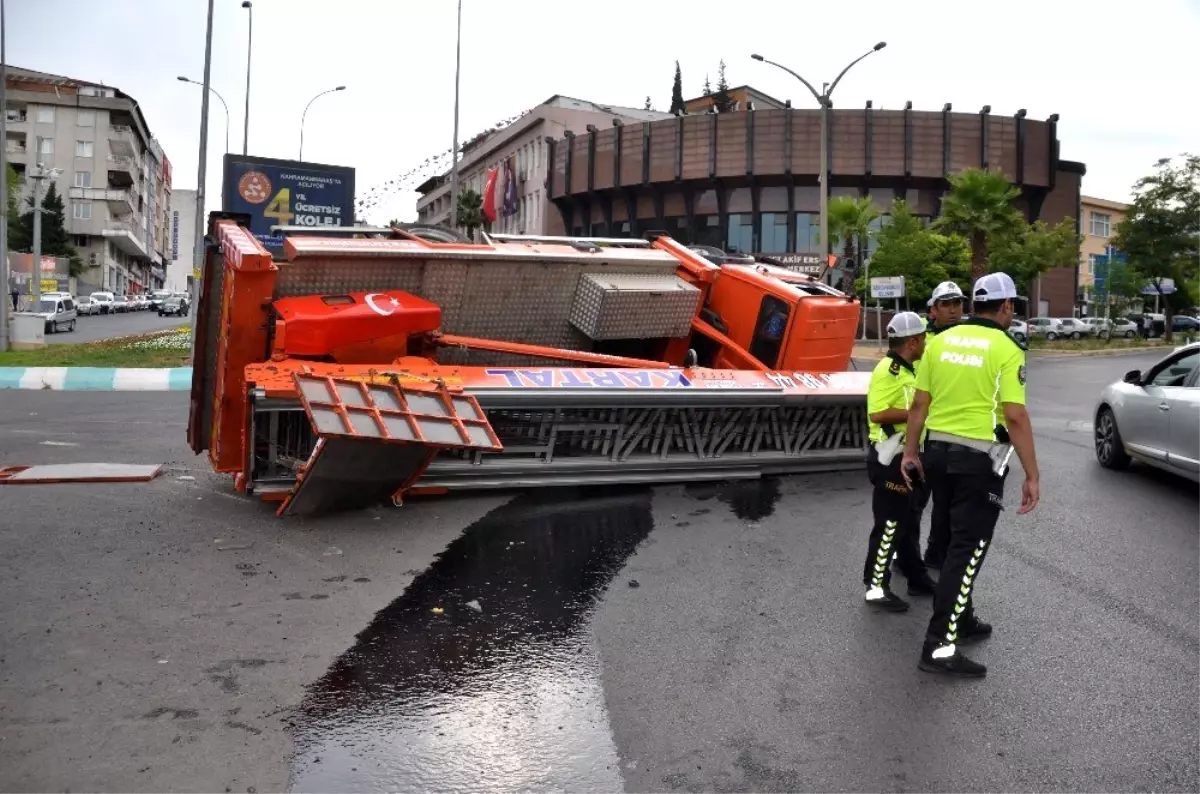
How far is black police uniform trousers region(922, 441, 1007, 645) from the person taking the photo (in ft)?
15.4

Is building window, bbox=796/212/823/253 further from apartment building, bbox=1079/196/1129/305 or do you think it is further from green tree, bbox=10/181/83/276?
green tree, bbox=10/181/83/276

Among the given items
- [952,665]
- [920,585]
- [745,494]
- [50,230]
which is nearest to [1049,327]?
[745,494]

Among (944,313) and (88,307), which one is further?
(88,307)

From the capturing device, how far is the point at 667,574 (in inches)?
246

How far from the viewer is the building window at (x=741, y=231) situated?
57.8 m

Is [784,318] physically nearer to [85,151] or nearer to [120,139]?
[85,151]

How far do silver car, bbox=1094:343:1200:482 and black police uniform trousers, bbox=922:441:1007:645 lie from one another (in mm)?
4822

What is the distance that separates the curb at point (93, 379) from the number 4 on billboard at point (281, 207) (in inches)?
229

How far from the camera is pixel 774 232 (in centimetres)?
5741

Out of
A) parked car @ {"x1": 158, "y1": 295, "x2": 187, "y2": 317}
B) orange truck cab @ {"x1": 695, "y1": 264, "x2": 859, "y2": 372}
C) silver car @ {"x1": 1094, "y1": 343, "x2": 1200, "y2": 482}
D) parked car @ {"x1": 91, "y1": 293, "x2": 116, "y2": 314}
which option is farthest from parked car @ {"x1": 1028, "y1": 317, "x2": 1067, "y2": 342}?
parked car @ {"x1": 91, "y1": 293, "x2": 116, "y2": 314}

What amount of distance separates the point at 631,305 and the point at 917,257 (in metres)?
37.3

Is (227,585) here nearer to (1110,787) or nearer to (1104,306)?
(1110,787)

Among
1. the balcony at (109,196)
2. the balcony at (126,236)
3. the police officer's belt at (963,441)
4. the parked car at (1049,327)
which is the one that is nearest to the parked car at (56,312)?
the police officer's belt at (963,441)

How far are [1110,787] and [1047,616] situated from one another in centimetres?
201
